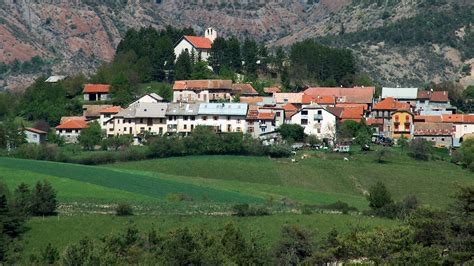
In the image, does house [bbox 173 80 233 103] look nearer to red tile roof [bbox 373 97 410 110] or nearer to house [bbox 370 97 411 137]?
house [bbox 370 97 411 137]

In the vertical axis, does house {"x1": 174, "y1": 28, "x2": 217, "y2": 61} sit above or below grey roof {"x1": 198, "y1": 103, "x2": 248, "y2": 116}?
above

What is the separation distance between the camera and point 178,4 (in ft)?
652

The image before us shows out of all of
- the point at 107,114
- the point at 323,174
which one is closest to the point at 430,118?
the point at 323,174

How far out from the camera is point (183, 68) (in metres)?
115

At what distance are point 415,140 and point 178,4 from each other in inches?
4146

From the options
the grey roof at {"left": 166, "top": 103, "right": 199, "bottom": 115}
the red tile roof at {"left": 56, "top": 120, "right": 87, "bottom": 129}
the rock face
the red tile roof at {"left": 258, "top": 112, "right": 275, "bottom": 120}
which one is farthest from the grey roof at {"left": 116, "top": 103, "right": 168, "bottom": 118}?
the rock face

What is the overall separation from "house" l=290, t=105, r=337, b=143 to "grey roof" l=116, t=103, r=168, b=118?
33.5 feet

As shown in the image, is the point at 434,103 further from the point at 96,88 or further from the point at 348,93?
the point at 96,88

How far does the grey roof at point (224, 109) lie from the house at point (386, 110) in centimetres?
1129

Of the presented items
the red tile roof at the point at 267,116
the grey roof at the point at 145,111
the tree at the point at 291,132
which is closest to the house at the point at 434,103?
the tree at the point at 291,132

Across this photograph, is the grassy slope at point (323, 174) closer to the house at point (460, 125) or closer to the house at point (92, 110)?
the house at point (460, 125)

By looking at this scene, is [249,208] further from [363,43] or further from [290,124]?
[363,43]

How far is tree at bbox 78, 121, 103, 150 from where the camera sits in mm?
97812

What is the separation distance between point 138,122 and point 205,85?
8.25 m
